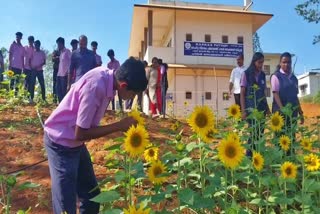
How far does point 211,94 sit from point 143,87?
1732 cm

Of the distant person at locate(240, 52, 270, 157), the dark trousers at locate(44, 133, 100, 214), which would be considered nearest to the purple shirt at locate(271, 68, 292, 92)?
the distant person at locate(240, 52, 270, 157)

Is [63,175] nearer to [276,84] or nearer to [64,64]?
[276,84]

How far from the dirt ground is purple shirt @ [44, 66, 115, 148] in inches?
25.2

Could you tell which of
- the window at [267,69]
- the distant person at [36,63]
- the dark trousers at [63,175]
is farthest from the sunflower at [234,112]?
the window at [267,69]

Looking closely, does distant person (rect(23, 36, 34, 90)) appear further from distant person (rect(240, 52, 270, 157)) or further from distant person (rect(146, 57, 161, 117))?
distant person (rect(240, 52, 270, 157))

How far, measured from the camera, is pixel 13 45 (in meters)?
8.89

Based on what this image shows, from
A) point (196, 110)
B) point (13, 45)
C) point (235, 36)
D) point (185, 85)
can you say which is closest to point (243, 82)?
point (196, 110)

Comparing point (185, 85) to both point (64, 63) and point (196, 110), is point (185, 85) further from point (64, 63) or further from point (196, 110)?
point (196, 110)

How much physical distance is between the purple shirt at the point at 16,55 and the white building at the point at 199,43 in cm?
979

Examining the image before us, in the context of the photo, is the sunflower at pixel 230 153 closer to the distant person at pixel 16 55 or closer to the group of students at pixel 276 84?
the group of students at pixel 276 84

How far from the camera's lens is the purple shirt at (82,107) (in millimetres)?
2324

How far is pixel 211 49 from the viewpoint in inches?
770

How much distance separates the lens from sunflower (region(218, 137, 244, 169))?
7.49ft

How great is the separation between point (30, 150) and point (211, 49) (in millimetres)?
14847
